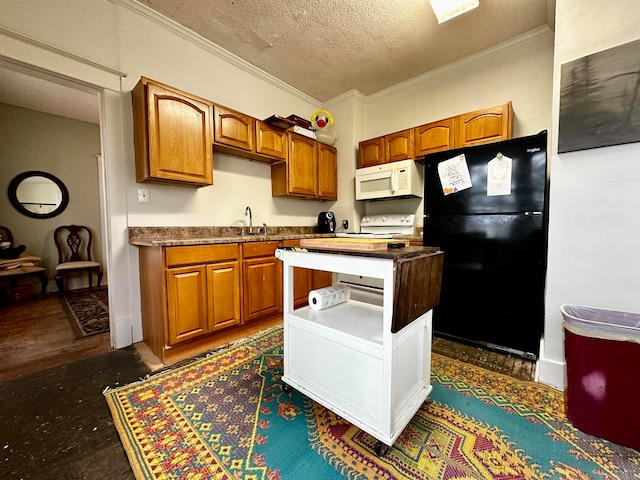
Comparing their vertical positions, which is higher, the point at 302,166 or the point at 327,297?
the point at 302,166

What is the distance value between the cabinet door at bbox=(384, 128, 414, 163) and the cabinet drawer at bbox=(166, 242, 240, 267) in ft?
7.09

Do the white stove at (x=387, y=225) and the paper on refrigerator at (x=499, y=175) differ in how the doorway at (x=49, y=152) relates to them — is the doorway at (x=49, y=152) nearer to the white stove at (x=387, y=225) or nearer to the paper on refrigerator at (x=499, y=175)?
the white stove at (x=387, y=225)

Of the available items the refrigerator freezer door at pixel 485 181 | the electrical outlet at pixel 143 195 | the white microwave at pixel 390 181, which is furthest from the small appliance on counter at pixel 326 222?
the electrical outlet at pixel 143 195

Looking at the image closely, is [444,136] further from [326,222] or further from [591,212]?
[326,222]

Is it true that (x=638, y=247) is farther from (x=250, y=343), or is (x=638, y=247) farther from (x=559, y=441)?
(x=250, y=343)

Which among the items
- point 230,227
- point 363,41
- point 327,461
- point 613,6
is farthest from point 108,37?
point 613,6

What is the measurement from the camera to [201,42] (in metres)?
2.52

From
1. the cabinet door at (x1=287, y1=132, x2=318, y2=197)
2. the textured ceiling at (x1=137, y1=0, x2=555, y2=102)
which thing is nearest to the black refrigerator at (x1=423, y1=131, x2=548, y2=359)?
the textured ceiling at (x1=137, y1=0, x2=555, y2=102)

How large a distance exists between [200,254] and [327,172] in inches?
84.5

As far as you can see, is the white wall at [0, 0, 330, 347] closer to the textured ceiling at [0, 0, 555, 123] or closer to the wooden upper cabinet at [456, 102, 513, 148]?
the textured ceiling at [0, 0, 555, 123]

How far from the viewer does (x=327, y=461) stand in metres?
1.06

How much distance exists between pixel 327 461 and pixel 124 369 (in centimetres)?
160

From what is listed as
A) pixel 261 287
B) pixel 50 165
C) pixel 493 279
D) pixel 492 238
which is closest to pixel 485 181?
pixel 492 238

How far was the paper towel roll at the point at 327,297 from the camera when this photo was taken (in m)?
1.48
